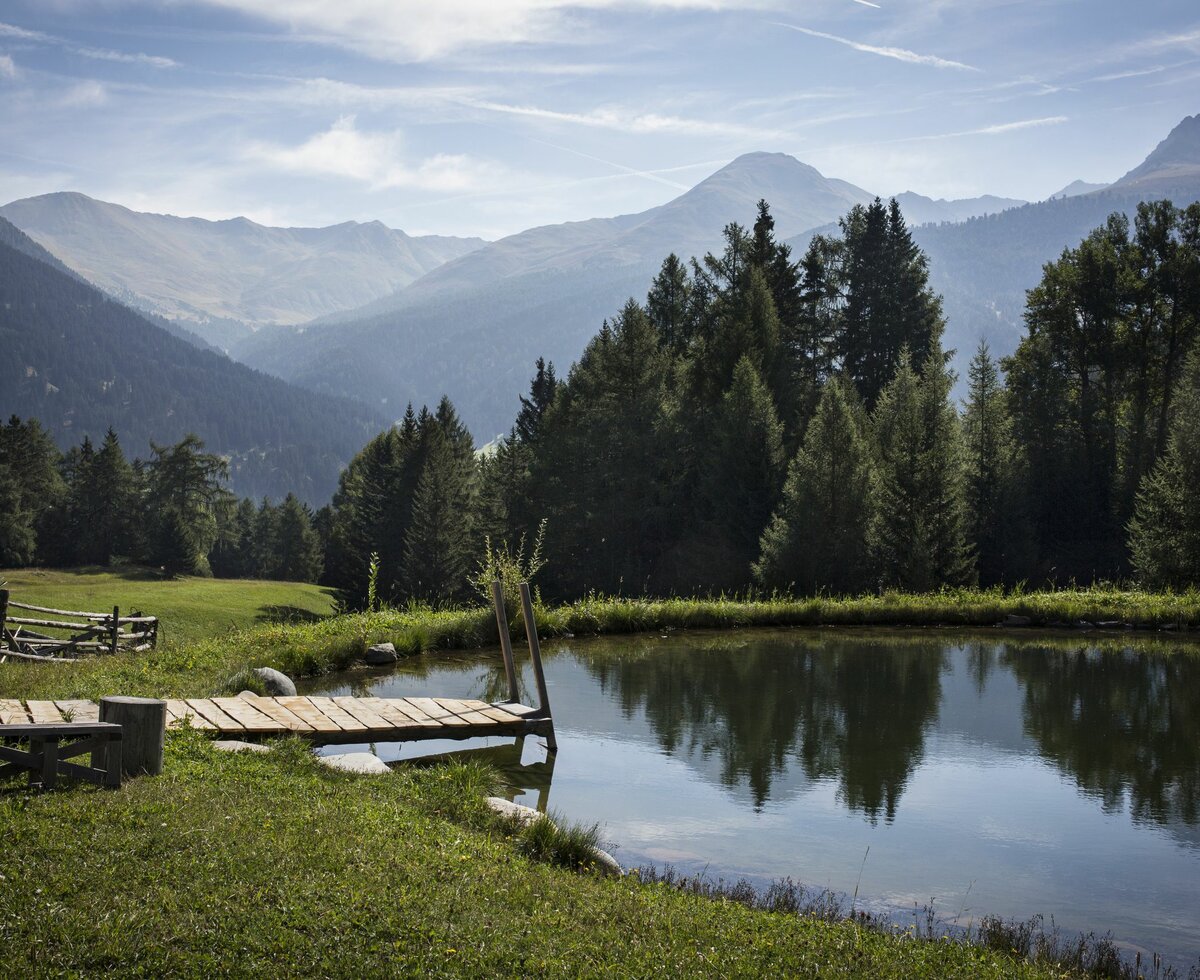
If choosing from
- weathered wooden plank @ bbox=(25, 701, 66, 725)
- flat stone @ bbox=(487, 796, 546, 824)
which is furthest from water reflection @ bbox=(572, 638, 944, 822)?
weathered wooden plank @ bbox=(25, 701, 66, 725)

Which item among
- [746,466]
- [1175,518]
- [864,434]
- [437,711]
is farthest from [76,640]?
[1175,518]

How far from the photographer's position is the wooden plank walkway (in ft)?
34.7

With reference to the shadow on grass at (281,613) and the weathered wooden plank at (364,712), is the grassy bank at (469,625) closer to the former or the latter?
the weathered wooden plank at (364,712)

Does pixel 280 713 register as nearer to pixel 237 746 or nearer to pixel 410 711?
pixel 410 711

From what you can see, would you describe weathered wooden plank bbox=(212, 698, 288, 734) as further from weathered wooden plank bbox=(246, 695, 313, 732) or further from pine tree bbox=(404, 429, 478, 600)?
pine tree bbox=(404, 429, 478, 600)

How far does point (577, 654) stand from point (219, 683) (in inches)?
268

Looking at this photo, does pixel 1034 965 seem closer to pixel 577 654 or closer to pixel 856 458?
pixel 577 654

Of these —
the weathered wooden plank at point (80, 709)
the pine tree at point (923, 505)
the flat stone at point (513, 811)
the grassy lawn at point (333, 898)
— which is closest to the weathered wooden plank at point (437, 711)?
the grassy lawn at point (333, 898)

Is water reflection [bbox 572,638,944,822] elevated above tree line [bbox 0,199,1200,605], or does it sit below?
below

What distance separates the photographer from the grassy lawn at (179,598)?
52.5 meters

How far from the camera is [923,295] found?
51094mm

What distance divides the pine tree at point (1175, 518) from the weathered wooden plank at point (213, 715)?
86.6ft

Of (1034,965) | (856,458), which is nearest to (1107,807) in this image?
(1034,965)

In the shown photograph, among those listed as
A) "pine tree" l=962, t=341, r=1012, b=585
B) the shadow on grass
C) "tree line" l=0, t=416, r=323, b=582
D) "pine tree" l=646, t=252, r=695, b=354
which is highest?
"pine tree" l=646, t=252, r=695, b=354
